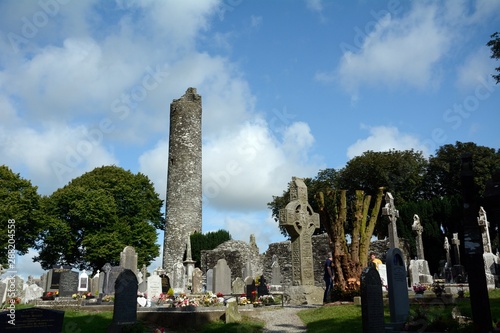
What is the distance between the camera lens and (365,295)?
7387 millimetres

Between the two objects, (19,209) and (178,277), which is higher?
(19,209)

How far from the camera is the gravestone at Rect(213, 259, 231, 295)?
1806 centimetres

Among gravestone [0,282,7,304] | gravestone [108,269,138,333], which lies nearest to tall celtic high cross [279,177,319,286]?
gravestone [108,269,138,333]

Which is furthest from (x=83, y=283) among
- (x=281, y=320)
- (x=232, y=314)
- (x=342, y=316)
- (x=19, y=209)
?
(x=342, y=316)

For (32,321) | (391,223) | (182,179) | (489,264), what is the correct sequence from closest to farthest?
(32,321)
(489,264)
(391,223)
(182,179)

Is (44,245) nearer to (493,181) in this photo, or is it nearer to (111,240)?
(111,240)

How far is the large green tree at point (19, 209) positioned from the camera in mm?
31875

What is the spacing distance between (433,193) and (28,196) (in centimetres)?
3248

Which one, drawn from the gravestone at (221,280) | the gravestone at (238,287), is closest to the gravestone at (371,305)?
the gravestone at (238,287)

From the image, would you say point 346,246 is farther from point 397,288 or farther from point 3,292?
point 3,292

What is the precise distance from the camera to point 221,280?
1819 cm

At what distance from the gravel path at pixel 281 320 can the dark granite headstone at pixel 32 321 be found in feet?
13.4

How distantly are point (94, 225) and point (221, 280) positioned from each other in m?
22.0

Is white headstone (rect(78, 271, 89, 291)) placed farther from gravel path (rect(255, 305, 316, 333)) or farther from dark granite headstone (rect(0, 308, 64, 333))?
dark granite headstone (rect(0, 308, 64, 333))
